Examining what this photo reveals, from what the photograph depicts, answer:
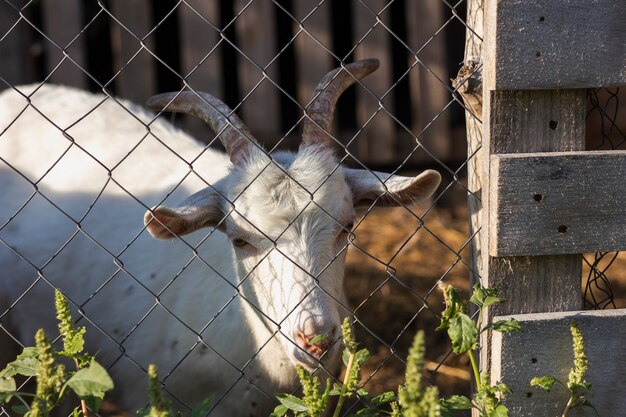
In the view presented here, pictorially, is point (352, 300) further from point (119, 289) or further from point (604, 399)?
point (604, 399)

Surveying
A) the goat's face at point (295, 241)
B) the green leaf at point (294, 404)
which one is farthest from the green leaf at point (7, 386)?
the goat's face at point (295, 241)

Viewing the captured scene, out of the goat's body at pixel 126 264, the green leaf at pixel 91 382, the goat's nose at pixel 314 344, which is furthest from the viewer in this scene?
the goat's body at pixel 126 264

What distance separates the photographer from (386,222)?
7395 mm

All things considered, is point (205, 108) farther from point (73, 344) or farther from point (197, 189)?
point (73, 344)

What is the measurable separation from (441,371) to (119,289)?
195cm

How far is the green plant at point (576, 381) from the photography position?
8.41 ft

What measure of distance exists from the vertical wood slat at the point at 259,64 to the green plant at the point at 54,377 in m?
4.84

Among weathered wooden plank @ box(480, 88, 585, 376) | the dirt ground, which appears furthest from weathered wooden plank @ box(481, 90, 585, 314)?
the dirt ground

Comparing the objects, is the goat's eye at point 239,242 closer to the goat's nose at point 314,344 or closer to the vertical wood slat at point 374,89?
the goat's nose at point 314,344

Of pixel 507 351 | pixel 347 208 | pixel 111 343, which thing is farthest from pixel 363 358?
pixel 111 343

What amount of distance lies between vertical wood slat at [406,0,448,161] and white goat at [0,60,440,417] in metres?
2.87

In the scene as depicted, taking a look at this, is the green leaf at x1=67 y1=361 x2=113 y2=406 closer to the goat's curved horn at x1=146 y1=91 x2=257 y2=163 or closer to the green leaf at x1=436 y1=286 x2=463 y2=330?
the green leaf at x1=436 y1=286 x2=463 y2=330

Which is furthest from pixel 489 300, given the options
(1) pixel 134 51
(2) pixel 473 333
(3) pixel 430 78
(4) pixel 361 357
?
(1) pixel 134 51

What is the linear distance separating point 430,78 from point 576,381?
16.0 ft
